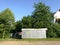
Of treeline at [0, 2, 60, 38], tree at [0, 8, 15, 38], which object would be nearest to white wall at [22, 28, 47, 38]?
treeline at [0, 2, 60, 38]

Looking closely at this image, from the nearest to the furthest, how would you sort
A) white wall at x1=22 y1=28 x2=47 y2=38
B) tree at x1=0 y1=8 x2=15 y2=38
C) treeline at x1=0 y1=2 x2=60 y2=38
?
white wall at x1=22 y1=28 x2=47 y2=38 < treeline at x1=0 y1=2 x2=60 y2=38 < tree at x1=0 y1=8 x2=15 y2=38

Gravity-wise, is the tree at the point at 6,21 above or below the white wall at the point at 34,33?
above

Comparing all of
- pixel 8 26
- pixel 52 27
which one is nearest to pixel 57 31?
pixel 52 27

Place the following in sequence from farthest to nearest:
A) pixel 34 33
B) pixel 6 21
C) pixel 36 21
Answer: pixel 6 21
pixel 36 21
pixel 34 33

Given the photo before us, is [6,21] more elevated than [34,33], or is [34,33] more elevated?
[6,21]

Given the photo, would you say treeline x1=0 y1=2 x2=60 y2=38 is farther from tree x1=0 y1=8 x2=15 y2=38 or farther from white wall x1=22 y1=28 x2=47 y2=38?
white wall x1=22 y1=28 x2=47 y2=38

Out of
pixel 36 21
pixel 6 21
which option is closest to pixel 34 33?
pixel 36 21

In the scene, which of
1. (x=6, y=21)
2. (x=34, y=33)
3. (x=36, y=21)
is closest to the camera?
(x=34, y=33)

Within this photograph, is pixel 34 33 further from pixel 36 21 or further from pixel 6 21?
pixel 6 21

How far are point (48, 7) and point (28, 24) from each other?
7.26 m

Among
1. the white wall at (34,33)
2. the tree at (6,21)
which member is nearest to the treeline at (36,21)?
the tree at (6,21)

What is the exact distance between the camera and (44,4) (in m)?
57.8

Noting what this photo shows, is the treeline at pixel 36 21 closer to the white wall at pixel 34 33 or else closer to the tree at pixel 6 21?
the tree at pixel 6 21

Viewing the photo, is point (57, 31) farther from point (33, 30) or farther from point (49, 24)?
point (33, 30)
